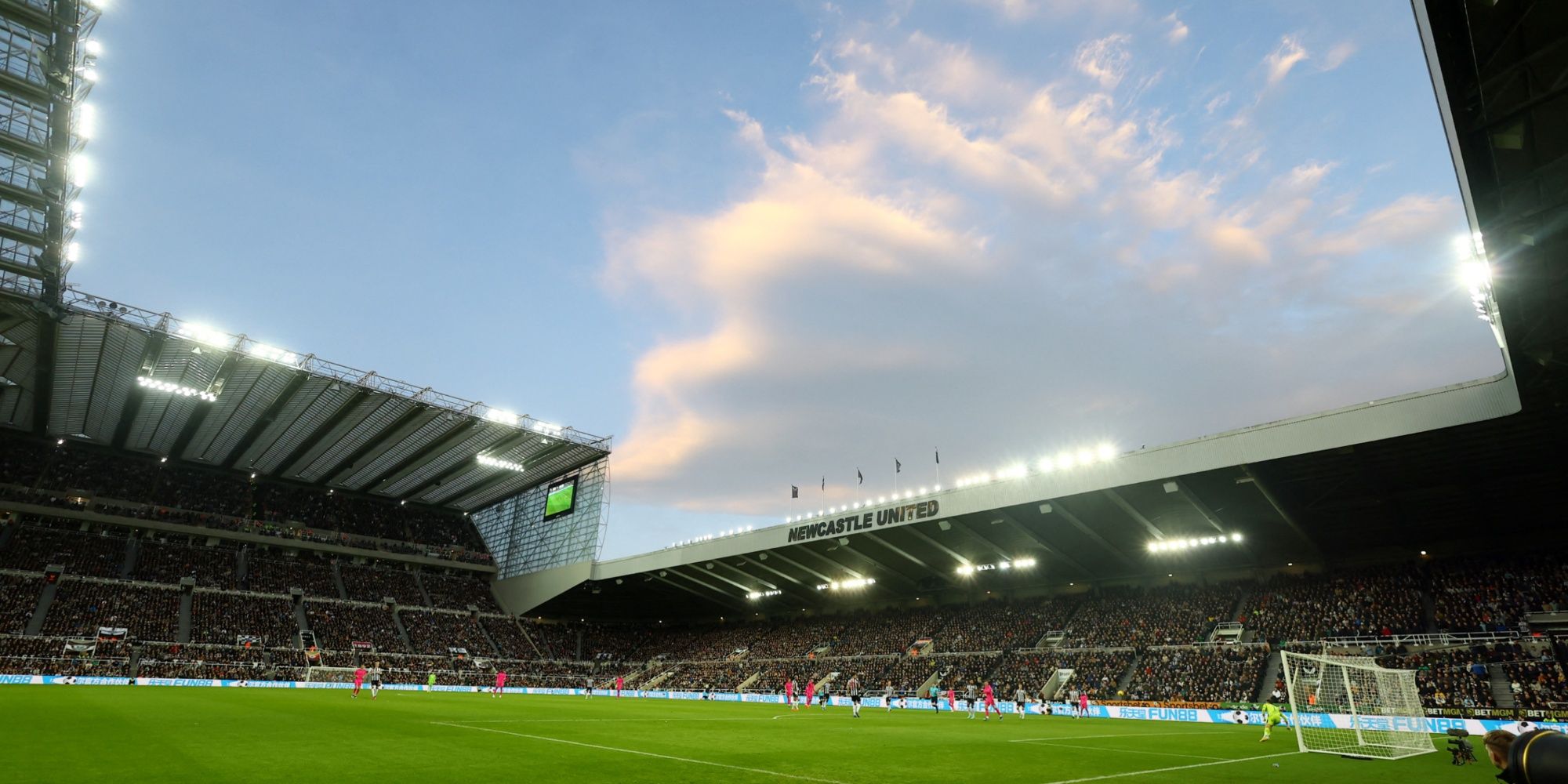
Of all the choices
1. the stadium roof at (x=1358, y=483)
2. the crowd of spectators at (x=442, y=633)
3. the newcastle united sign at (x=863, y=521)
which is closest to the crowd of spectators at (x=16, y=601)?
the crowd of spectators at (x=442, y=633)

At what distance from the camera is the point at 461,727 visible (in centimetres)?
2062

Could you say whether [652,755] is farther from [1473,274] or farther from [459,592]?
[459,592]

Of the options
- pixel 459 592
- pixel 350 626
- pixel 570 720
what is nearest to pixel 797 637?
pixel 459 592

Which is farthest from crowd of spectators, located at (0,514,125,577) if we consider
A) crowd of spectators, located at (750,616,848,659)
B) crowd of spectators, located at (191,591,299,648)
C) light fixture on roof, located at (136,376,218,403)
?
crowd of spectators, located at (750,616,848,659)

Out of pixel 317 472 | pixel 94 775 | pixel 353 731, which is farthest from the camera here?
pixel 317 472

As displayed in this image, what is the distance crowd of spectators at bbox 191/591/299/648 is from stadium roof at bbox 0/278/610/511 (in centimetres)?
1102

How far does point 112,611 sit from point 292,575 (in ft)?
42.5

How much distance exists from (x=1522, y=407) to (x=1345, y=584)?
57.3 feet

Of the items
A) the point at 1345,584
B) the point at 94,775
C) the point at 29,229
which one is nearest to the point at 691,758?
the point at 94,775

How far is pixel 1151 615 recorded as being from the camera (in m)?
43.3

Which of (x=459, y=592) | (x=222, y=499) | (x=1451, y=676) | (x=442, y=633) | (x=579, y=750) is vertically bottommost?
(x=579, y=750)

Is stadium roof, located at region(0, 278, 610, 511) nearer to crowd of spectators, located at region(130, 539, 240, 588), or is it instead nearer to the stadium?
the stadium

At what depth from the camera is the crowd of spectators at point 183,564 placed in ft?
179

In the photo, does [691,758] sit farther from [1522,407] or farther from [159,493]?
[159,493]
